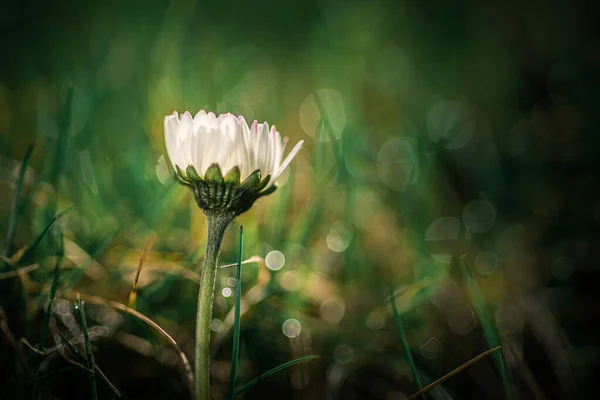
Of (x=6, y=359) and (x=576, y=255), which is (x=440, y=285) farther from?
(x=6, y=359)

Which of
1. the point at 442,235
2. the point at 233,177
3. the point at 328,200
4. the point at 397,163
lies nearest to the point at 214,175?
the point at 233,177

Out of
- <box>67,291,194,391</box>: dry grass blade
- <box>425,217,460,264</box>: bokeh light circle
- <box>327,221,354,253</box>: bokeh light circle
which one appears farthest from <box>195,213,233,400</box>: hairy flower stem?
<box>425,217,460,264</box>: bokeh light circle

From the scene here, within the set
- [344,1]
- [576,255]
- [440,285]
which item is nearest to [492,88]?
[344,1]

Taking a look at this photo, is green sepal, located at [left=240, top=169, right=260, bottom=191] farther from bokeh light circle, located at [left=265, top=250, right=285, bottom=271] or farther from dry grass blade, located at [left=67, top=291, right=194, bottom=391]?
bokeh light circle, located at [left=265, top=250, right=285, bottom=271]

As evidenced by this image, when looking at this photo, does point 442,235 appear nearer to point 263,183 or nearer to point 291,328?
point 291,328

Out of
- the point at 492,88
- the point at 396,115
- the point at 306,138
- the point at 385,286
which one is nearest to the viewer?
the point at 385,286

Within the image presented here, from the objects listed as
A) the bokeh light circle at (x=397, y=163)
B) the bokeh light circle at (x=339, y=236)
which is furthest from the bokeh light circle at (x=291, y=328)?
the bokeh light circle at (x=397, y=163)

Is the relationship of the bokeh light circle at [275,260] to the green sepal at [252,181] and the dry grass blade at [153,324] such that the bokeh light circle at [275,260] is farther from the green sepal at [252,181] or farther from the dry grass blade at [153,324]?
the green sepal at [252,181]
